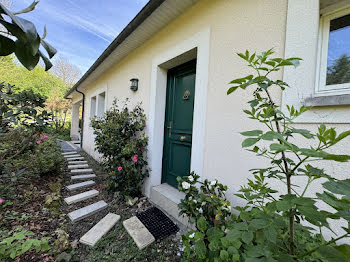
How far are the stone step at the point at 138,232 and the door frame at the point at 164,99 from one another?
0.74m

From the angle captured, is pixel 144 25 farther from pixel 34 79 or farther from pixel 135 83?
pixel 34 79

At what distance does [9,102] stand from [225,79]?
129 inches

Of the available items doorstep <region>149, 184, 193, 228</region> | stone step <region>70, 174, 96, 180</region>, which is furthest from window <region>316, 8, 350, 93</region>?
stone step <region>70, 174, 96, 180</region>

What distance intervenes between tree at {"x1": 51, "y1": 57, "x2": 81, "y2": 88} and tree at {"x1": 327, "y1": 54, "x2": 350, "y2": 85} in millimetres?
22663

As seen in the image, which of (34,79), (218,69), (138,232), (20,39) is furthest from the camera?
(34,79)

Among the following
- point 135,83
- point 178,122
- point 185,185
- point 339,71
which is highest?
point 135,83

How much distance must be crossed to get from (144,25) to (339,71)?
2.80 meters

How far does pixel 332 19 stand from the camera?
1.25 meters

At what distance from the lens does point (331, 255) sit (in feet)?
1.47

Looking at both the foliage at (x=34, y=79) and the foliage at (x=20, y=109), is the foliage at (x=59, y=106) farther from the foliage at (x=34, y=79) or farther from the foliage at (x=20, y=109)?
the foliage at (x=20, y=109)

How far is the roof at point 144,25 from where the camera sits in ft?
7.18

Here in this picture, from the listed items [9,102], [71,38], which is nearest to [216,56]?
[9,102]

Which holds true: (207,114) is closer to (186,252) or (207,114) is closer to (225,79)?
(225,79)

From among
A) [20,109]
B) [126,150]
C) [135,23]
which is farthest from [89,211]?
[135,23]
